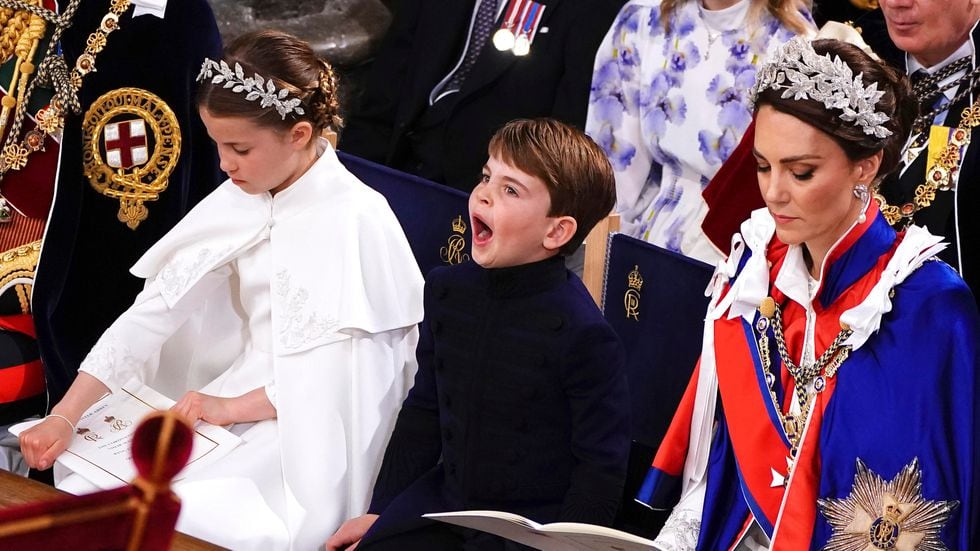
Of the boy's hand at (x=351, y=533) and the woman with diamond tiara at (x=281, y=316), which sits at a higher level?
the woman with diamond tiara at (x=281, y=316)

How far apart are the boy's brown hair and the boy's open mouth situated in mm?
115

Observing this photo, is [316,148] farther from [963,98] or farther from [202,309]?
[963,98]

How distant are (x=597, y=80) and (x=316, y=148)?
40.5 inches

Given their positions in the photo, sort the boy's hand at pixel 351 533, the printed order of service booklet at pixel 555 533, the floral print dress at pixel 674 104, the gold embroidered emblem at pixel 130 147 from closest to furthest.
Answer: the printed order of service booklet at pixel 555 533 < the boy's hand at pixel 351 533 < the gold embroidered emblem at pixel 130 147 < the floral print dress at pixel 674 104

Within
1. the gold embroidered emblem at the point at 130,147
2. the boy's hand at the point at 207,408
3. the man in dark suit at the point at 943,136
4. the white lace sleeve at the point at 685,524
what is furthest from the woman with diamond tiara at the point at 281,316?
the man in dark suit at the point at 943,136

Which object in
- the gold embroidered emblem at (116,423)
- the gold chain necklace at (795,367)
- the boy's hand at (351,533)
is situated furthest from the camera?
the gold embroidered emblem at (116,423)

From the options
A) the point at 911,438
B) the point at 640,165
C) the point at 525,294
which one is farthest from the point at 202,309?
the point at 911,438

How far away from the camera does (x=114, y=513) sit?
37.4 inches

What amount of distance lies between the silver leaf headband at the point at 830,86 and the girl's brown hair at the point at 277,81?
948 mm

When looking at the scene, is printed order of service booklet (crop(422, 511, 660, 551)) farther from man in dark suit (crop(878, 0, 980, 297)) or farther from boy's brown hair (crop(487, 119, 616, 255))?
man in dark suit (crop(878, 0, 980, 297))

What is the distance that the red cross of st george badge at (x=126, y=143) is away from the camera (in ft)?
9.64

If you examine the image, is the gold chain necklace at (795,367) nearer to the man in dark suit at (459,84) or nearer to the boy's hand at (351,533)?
the boy's hand at (351,533)

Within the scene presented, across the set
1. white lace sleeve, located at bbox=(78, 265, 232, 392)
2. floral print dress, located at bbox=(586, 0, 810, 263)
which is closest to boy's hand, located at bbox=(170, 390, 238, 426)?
white lace sleeve, located at bbox=(78, 265, 232, 392)

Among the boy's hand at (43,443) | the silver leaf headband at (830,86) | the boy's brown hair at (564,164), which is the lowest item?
the boy's hand at (43,443)
